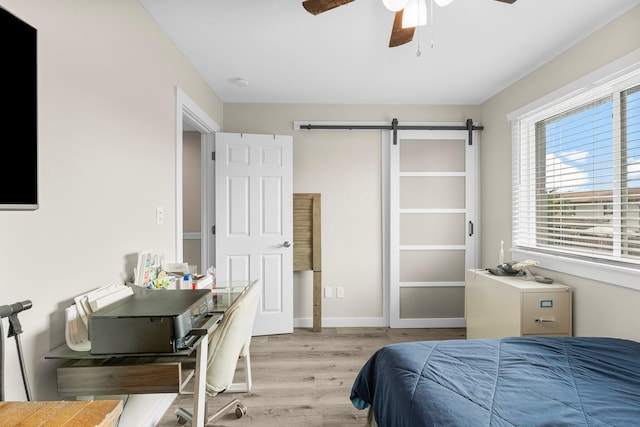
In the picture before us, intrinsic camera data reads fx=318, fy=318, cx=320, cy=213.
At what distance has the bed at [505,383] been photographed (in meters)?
1.07

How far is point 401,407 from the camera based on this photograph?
1229 millimetres

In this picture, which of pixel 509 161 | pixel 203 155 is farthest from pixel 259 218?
pixel 509 161

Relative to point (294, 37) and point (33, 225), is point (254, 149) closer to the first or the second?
point (294, 37)

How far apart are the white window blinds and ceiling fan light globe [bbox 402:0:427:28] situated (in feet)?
4.59

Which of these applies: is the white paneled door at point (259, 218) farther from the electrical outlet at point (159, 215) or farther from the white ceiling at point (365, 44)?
the electrical outlet at point (159, 215)

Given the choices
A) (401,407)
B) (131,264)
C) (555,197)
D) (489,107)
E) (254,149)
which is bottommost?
(401,407)

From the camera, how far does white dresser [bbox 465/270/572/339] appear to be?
2242 mm

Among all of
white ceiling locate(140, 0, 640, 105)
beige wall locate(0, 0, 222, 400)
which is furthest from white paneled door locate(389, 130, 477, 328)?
beige wall locate(0, 0, 222, 400)

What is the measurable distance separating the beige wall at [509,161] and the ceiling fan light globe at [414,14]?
136 centimetres

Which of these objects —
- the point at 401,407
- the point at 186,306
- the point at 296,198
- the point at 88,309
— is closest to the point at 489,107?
the point at 296,198

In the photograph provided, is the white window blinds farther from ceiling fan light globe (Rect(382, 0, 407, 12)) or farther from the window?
ceiling fan light globe (Rect(382, 0, 407, 12))

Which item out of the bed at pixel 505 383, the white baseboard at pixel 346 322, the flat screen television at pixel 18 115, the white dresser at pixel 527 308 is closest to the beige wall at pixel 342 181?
the white baseboard at pixel 346 322

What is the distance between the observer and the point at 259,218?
334cm

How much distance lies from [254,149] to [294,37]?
4.43ft
